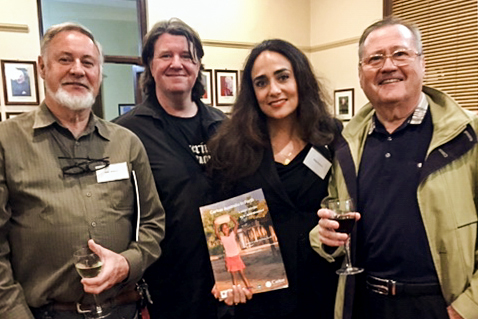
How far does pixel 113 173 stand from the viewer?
1.82 m

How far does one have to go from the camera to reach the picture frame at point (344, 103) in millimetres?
5453

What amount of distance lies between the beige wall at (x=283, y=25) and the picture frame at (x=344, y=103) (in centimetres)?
7

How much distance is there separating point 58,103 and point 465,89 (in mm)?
3878

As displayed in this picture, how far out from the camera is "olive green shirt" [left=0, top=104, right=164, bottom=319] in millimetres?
1646

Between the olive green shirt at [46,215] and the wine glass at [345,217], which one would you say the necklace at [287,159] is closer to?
the wine glass at [345,217]

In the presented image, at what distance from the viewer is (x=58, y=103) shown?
1794mm

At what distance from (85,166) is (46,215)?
0.24m

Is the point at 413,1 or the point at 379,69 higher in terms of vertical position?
the point at 413,1

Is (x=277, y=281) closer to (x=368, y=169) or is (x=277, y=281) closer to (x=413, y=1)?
(x=368, y=169)

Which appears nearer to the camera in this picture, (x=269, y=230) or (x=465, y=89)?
(x=269, y=230)

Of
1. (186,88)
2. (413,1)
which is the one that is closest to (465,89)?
(413,1)

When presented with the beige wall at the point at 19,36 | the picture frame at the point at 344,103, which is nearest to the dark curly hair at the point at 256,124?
the beige wall at the point at 19,36

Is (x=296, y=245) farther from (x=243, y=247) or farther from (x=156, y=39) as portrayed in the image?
(x=156, y=39)

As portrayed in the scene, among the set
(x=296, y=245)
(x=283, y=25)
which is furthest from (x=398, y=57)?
(x=283, y=25)
